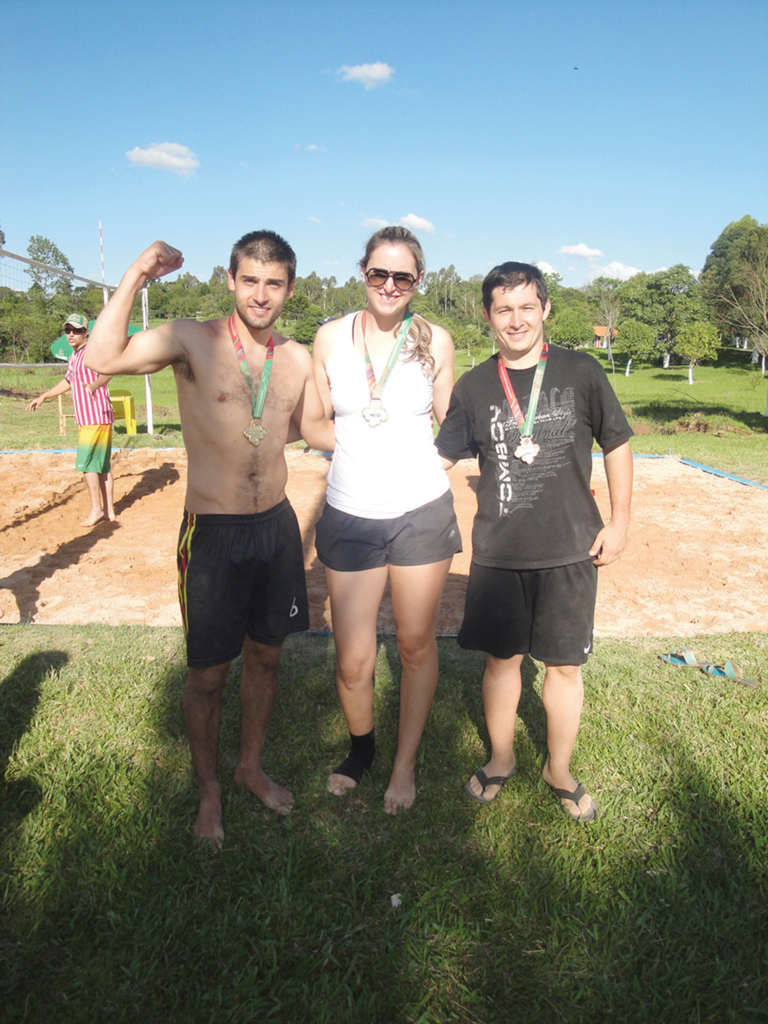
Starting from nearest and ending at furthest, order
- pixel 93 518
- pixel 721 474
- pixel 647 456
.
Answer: pixel 93 518
pixel 721 474
pixel 647 456

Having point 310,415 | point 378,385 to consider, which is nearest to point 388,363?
point 378,385

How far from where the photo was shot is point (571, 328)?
4859 cm

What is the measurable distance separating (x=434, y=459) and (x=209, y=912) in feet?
5.40

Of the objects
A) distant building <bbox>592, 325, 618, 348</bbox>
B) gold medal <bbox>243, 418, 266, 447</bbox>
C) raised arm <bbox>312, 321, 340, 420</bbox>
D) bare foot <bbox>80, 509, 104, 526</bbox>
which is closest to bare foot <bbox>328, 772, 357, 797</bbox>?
gold medal <bbox>243, 418, 266, 447</bbox>

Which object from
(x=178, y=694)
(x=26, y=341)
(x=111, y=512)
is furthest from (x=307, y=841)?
(x=26, y=341)

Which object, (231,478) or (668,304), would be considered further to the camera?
(668,304)

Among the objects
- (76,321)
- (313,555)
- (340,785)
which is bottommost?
(313,555)

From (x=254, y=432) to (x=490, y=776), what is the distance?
1.58 m

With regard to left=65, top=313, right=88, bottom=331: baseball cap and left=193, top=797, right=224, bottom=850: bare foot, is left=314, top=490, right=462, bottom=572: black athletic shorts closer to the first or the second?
left=193, top=797, right=224, bottom=850: bare foot

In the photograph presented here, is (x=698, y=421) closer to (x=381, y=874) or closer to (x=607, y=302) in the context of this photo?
(x=381, y=874)

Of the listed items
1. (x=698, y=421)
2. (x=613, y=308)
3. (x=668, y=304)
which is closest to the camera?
(x=698, y=421)

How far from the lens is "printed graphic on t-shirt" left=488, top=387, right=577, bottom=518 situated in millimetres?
2389

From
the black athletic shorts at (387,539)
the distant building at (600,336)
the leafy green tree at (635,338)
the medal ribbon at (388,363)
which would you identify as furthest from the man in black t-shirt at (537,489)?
the distant building at (600,336)

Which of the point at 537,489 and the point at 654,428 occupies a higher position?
the point at 537,489
